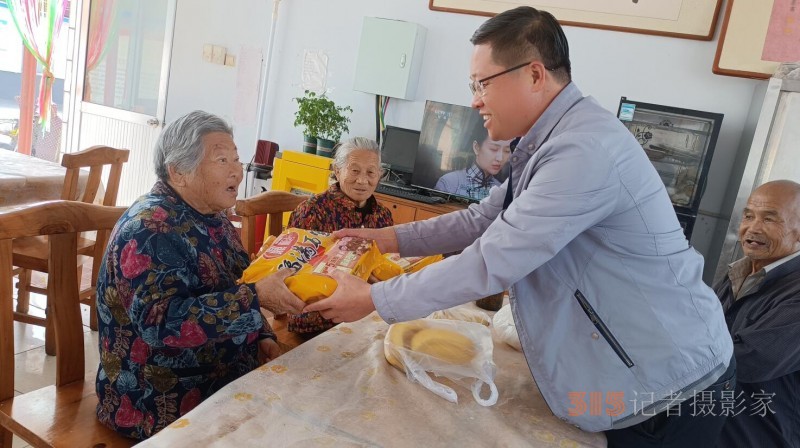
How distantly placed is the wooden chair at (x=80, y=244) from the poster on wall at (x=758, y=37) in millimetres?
3692

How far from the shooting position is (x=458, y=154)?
13.5 feet

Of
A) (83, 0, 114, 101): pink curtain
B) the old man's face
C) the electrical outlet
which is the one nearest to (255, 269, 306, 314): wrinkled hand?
the old man's face

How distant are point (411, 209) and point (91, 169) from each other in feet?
6.45

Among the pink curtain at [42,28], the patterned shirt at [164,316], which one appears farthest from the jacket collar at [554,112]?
the pink curtain at [42,28]

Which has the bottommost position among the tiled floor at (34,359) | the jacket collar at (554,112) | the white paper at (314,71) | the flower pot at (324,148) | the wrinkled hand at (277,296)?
the tiled floor at (34,359)

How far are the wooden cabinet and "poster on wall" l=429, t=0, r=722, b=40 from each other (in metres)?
1.51

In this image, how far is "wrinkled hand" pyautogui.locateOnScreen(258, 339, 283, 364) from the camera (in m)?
1.61

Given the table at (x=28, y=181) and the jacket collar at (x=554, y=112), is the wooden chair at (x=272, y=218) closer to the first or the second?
the jacket collar at (x=554, y=112)

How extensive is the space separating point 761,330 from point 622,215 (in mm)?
772

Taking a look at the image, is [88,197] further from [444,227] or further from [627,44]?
A: [627,44]

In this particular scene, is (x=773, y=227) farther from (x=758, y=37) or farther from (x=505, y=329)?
(x=758, y=37)

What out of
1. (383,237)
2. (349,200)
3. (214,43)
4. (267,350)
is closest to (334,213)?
(349,200)

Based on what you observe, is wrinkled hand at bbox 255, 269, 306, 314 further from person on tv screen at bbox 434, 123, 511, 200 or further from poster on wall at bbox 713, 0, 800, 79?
poster on wall at bbox 713, 0, 800, 79

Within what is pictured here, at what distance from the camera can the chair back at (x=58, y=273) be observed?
1.34 meters
